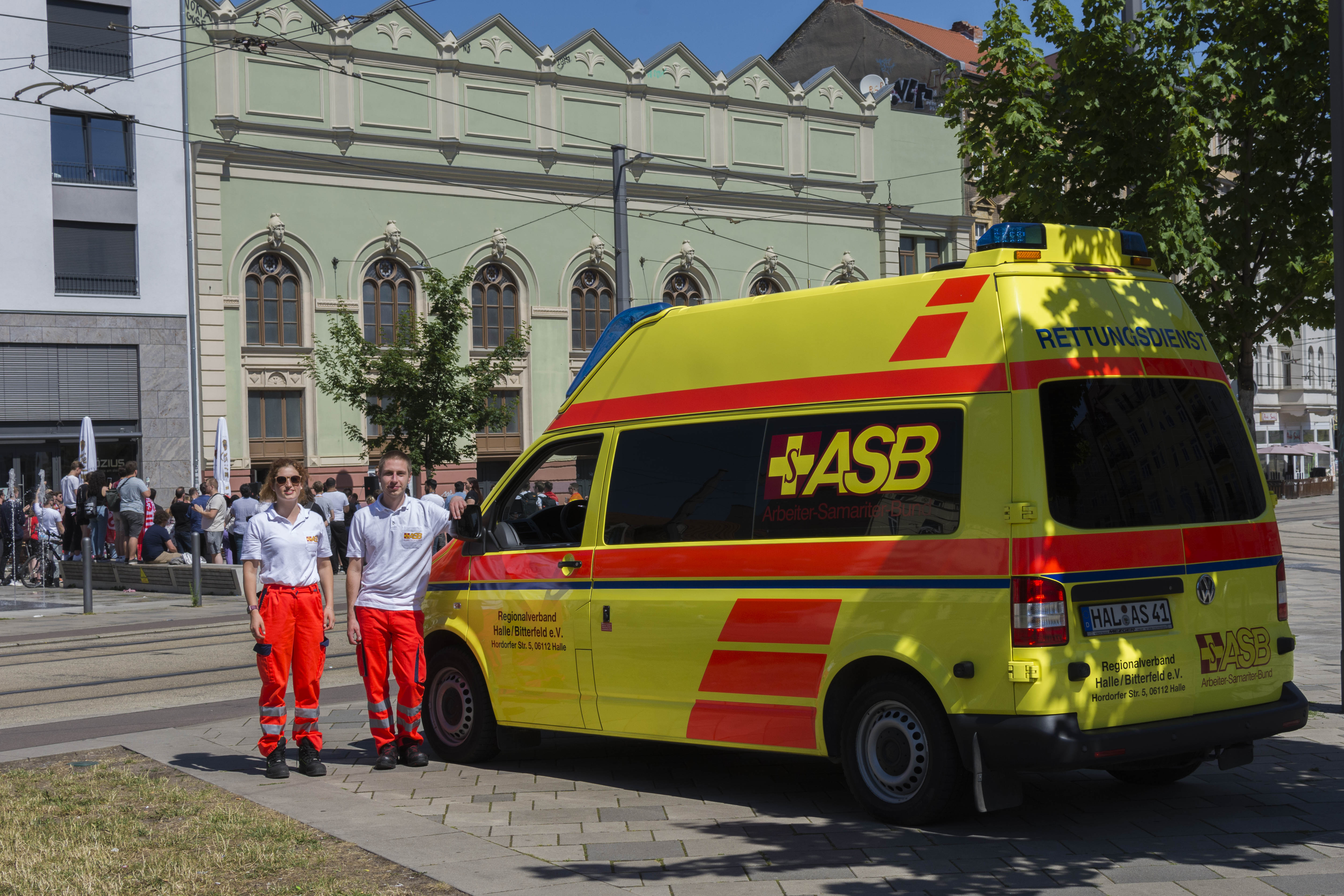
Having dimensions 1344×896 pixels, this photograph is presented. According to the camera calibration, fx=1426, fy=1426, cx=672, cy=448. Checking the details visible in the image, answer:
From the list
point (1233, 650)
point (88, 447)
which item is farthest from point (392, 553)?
point (88, 447)

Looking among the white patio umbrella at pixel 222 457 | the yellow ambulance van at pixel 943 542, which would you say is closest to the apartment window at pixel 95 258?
the white patio umbrella at pixel 222 457

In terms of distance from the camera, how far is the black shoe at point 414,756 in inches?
310

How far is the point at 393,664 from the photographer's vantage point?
7.84m

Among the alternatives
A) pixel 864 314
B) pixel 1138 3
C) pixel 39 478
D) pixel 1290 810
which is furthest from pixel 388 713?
pixel 39 478

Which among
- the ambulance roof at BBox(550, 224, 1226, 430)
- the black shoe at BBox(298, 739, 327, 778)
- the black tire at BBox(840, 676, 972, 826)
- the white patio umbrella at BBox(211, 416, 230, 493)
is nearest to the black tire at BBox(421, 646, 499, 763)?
the black shoe at BBox(298, 739, 327, 778)

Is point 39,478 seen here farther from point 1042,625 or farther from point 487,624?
point 1042,625

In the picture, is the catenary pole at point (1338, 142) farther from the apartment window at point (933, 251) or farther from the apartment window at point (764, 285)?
the apartment window at point (933, 251)

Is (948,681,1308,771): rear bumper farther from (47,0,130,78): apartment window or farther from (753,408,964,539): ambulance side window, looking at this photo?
(47,0,130,78): apartment window

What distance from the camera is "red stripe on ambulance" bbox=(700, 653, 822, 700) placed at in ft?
20.9

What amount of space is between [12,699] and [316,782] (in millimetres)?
4985

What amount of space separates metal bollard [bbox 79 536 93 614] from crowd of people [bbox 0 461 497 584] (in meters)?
2.69

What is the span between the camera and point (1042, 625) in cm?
563

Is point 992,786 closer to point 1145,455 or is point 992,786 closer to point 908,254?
point 1145,455

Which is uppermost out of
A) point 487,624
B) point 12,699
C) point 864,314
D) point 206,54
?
point 206,54
